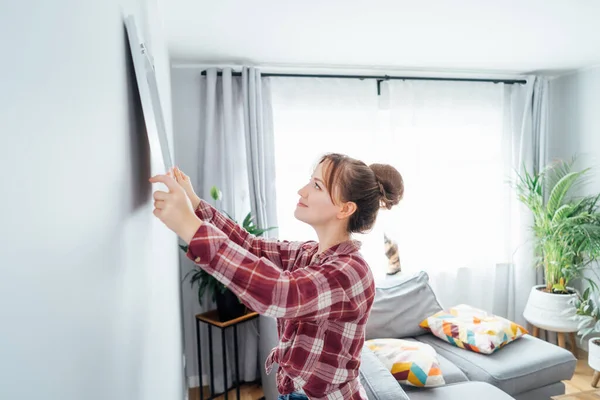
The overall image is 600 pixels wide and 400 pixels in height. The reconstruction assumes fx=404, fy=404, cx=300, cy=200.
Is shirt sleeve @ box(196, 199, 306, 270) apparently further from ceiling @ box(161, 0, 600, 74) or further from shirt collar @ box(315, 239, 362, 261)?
ceiling @ box(161, 0, 600, 74)

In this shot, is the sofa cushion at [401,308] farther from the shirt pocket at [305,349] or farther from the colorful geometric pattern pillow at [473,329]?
the shirt pocket at [305,349]

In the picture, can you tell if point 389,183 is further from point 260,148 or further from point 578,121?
point 578,121

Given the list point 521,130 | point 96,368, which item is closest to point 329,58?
point 521,130

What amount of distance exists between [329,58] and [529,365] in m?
2.46

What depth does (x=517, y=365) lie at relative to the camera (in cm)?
247

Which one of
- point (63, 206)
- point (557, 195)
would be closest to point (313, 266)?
point (63, 206)

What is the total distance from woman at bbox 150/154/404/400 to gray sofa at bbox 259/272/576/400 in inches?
34.6

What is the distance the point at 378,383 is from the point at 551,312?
218cm

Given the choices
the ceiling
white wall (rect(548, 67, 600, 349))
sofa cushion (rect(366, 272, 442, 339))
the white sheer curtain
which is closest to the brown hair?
the ceiling

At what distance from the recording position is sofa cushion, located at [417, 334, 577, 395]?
2414 millimetres

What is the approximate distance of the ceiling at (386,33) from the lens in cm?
211

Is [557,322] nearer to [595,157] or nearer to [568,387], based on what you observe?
[568,387]

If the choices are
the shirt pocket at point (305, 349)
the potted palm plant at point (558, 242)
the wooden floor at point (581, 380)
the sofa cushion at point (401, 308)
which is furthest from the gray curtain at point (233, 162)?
the wooden floor at point (581, 380)

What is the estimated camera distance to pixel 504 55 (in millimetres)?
3078
